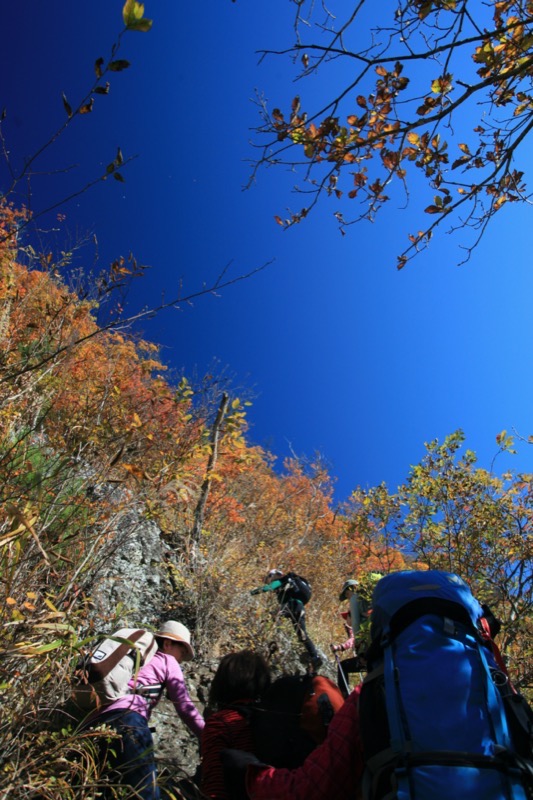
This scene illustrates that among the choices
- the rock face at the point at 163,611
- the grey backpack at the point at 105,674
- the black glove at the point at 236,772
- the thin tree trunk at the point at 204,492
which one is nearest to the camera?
the black glove at the point at 236,772

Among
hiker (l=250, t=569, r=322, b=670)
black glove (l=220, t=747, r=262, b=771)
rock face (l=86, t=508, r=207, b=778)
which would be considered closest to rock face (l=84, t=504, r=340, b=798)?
rock face (l=86, t=508, r=207, b=778)

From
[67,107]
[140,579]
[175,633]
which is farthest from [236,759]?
[140,579]

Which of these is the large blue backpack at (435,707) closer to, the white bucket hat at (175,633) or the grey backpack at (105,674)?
the grey backpack at (105,674)

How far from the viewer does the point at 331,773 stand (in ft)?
4.69

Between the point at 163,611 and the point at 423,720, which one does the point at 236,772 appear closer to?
the point at 423,720

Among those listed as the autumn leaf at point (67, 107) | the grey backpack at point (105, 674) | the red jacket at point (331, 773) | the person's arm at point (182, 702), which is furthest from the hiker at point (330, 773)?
the autumn leaf at point (67, 107)

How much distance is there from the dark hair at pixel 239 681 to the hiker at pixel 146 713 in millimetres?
374

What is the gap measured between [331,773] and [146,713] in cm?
133

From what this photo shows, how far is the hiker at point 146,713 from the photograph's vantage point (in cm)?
188

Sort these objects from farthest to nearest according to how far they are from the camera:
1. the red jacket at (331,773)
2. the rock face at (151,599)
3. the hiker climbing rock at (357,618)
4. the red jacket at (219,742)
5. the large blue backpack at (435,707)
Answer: the rock face at (151,599) < the hiker climbing rock at (357,618) < the red jacket at (219,742) < the red jacket at (331,773) < the large blue backpack at (435,707)

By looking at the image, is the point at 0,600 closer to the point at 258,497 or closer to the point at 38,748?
the point at 38,748

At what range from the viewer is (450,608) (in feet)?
4.68

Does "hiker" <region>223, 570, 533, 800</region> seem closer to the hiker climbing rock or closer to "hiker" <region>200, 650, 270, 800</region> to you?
"hiker" <region>200, 650, 270, 800</region>

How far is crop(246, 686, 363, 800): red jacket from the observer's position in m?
1.42
